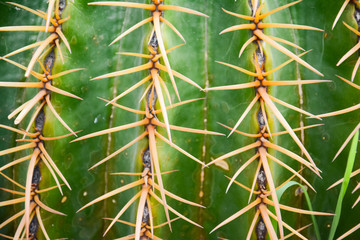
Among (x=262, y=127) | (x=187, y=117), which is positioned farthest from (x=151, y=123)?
(x=262, y=127)

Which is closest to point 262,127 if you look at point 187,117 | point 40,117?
point 187,117

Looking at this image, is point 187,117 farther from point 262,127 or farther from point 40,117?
point 40,117

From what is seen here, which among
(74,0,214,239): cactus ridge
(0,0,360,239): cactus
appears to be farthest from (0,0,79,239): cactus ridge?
(74,0,214,239): cactus ridge

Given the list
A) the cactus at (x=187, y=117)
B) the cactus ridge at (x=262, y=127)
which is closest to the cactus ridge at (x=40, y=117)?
the cactus at (x=187, y=117)

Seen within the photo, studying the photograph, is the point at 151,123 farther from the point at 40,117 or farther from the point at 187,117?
the point at 40,117

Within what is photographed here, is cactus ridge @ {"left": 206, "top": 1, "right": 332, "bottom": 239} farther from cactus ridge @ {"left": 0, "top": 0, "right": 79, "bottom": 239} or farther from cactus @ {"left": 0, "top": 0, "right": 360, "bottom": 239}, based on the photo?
cactus ridge @ {"left": 0, "top": 0, "right": 79, "bottom": 239}

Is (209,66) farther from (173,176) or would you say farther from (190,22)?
(173,176)

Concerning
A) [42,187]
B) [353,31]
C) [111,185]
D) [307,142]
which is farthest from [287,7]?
[42,187]

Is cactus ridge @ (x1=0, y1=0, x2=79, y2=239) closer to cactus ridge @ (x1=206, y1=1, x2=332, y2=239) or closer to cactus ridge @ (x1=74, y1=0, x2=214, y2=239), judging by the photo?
cactus ridge @ (x1=74, y1=0, x2=214, y2=239)
